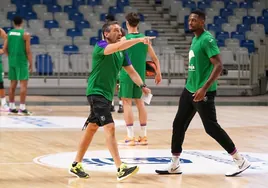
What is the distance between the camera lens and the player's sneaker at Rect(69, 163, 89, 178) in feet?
32.2

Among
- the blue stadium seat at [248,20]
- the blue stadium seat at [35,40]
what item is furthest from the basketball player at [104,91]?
the blue stadium seat at [248,20]

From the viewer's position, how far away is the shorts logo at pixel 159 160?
10.6 m

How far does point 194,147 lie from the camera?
13.0 metres

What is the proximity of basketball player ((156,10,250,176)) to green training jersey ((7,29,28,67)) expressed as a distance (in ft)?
27.9

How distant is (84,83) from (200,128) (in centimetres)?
943

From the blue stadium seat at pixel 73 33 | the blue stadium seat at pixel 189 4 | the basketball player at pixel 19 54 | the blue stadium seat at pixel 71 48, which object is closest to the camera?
the basketball player at pixel 19 54

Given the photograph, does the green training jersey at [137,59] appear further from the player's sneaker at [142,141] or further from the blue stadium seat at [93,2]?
the blue stadium seat at [93,2]

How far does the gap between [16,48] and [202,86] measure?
29.4 feet

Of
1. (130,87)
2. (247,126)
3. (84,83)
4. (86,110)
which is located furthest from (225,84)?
(130,87)

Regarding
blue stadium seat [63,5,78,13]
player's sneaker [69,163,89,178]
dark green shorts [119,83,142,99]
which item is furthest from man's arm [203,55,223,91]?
blue stadium seat [63,5,78,13]

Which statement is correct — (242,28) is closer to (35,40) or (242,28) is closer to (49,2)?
(49,2)

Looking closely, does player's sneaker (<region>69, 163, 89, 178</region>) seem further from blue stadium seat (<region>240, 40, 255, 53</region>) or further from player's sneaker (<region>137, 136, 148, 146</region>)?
blue stadium seat (<region>240, 40, 255, 53</region>)

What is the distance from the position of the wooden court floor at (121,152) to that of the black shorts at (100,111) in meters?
0.69

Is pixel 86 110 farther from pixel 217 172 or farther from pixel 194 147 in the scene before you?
pixel 217 172
